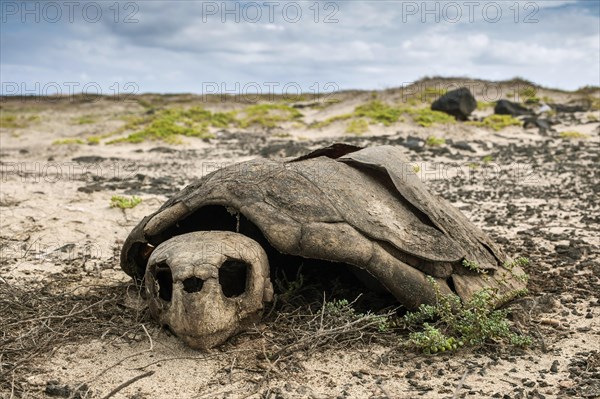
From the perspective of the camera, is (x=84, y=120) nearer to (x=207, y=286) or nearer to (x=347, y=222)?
(x=347, y=222)

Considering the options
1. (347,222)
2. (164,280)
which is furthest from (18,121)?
(347,222)

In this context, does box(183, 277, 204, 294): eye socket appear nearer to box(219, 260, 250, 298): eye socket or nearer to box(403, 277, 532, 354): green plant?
box(219, 260, 250, 298): eye socket

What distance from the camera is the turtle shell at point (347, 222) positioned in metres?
4.88

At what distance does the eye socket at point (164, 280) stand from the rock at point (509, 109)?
21453 millimetres

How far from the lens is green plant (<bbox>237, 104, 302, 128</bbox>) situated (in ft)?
84.9

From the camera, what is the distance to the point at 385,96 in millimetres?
31062

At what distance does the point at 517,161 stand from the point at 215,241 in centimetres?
1182

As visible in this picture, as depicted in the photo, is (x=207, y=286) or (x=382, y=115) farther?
(x=382, y=115)

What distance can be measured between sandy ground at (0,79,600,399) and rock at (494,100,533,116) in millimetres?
5551

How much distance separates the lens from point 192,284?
179 inches

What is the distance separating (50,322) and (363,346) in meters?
2.37

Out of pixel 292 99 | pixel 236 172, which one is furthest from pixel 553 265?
pixel 292 99

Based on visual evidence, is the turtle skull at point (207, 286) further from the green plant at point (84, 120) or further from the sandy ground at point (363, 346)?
the green plant at point (84, 120)

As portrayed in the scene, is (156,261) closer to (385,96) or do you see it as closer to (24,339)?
(24,339)
